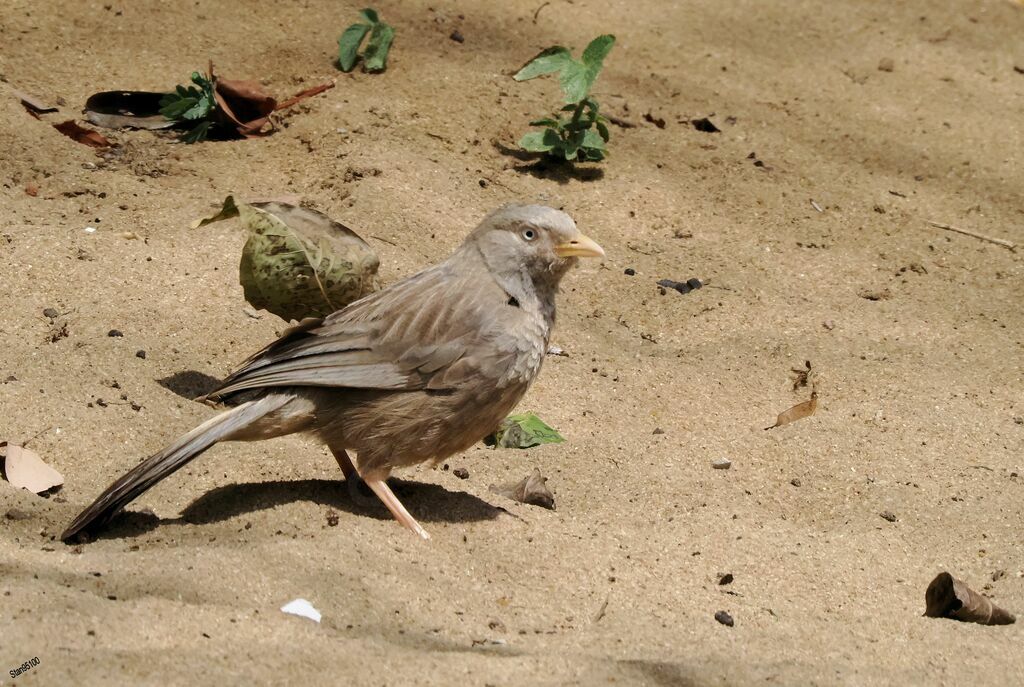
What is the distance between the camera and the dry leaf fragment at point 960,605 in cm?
452

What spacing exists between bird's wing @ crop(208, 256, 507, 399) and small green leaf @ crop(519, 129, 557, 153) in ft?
8.50

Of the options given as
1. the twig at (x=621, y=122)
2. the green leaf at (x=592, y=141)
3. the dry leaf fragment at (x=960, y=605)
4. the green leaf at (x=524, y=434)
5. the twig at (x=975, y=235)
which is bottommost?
the green leaf at (x=524, y=434)

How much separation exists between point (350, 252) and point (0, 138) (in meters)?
2.58

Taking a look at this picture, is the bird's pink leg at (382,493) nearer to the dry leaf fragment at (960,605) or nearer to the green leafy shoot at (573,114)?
the dry leaf fragment at (960,605)

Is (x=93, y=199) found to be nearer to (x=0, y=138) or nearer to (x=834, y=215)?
(x=0, y=138)

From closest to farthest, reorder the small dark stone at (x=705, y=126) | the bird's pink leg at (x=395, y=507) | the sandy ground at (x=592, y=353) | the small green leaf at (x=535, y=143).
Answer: the sandy ground at (x=592, y=353)
the bird's pink leg at (x=395, y=507)
the small green leaf at (x=535, y=143)
the small dark stone at (x=705, y=126)

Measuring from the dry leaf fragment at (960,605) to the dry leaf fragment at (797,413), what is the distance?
154 cm

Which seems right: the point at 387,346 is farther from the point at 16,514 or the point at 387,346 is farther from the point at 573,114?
the point at 573,114

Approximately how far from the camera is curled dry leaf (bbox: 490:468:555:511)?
5.26m

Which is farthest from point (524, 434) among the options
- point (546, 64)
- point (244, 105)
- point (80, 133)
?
point (80, 133)

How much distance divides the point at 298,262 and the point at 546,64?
8.26 ft

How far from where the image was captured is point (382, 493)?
16.0ft

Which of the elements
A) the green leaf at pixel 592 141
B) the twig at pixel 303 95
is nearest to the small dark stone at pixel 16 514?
the twig at pixel 303 95

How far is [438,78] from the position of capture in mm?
8125
